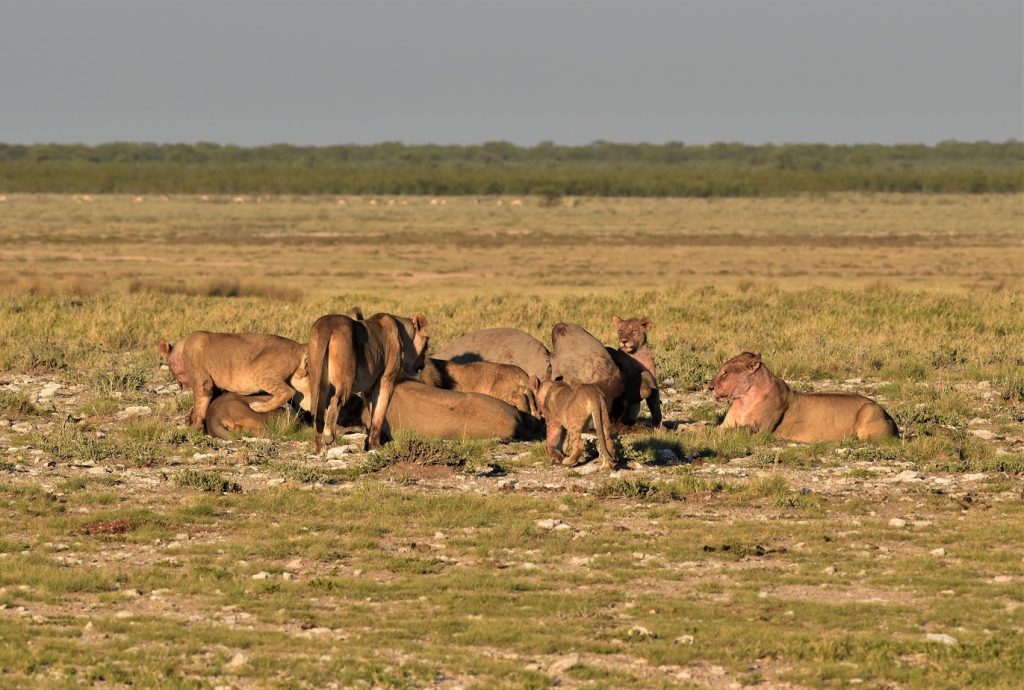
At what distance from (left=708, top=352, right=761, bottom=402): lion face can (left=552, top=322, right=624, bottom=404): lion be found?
2.93 feet

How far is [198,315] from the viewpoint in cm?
2327

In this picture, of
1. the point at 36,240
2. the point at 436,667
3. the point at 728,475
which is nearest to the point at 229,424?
the point at 728,475

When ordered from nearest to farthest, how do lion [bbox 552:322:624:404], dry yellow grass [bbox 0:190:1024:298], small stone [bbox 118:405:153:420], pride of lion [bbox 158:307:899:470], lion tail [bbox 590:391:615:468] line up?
lion tail [bbox 590:391:615:468] < pride of lion [bbox 158:307:899:470] < lion [bbox 552:322:624:404] < small stone [bbox 118:405:153:420] < dry yellow grass [bbox 0:190:1024:298]

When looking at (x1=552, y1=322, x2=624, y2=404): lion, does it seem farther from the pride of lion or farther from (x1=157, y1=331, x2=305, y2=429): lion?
(x1=157, y1=331, x2=305, y2=429): lion

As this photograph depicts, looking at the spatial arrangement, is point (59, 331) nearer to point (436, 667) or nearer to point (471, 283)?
point (436, 667)

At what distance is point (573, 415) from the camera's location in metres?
12.7

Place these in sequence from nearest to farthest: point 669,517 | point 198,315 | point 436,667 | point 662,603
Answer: point 436,667, point 662,603, point 669,517, point 198,315

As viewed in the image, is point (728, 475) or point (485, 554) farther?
point (728, 475)

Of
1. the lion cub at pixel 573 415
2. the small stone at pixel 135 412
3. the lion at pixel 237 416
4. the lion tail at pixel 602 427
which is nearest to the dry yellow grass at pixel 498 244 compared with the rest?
the small stone at pixel 135 412

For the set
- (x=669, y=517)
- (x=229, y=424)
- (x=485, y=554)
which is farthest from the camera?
(x=229, y=424)

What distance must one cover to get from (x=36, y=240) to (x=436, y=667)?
54.7 m

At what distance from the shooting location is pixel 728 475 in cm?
1273

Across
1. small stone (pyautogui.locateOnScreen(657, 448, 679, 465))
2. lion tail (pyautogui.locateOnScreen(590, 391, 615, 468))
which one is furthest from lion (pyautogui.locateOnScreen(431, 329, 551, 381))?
lion tail (pyautogui.locateOnScreen(590, 391, 615, 468))

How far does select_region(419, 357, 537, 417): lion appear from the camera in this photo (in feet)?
47.5
